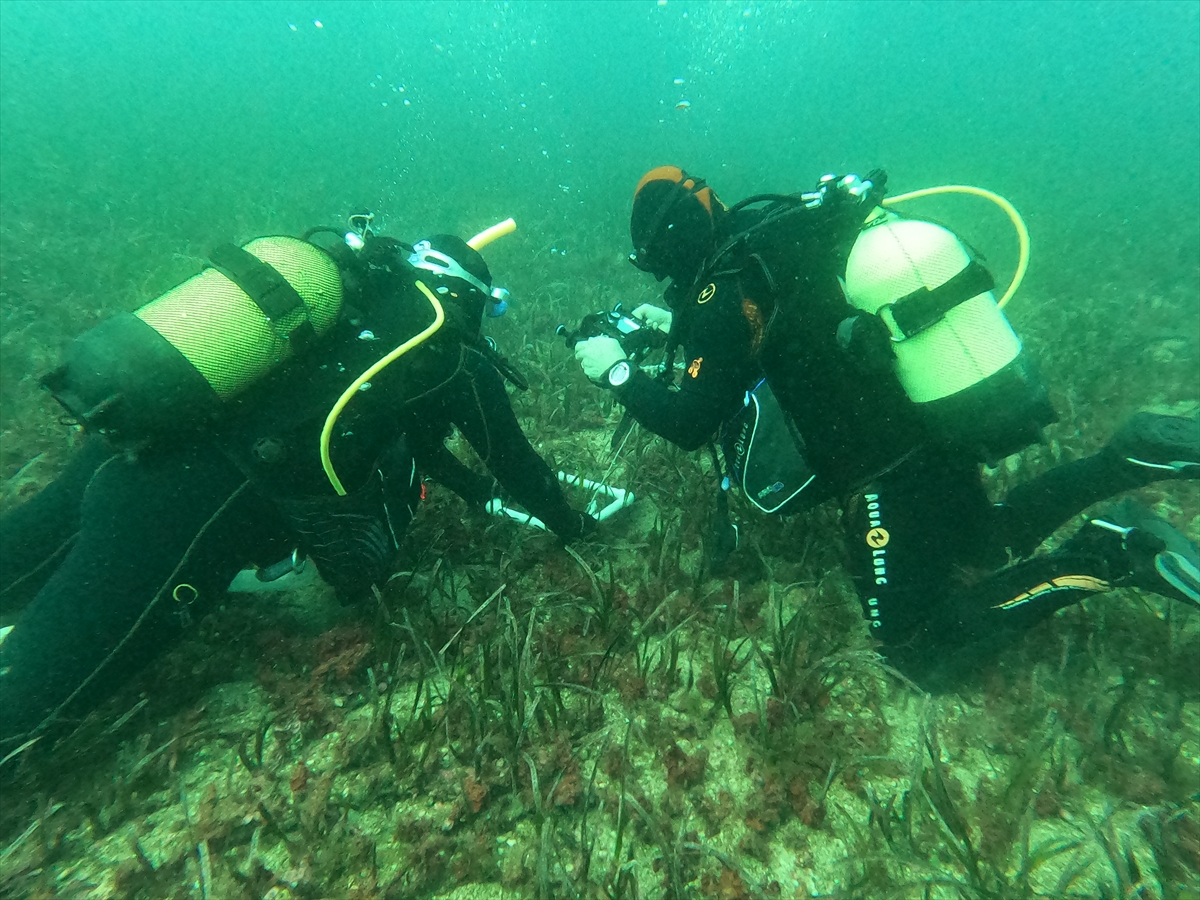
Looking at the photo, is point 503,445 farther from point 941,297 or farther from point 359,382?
point 941,297

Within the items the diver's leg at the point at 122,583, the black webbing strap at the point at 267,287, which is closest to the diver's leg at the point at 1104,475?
the black webbing strap at the point at 267,287

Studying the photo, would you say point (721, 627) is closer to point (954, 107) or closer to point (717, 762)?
point (717, 762)

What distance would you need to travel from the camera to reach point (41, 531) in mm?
2869

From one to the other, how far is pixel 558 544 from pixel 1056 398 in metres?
5.63

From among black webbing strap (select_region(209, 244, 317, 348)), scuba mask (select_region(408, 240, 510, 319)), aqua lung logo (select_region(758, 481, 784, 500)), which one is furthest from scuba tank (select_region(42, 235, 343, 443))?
aqua lung logo (select_region(758, 481, 784, 500))

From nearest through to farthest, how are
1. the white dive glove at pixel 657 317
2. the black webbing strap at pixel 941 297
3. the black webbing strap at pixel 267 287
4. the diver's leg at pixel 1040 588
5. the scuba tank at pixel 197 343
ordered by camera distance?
the scuba tank at pixel 197 343 < the black webbing strap at pixel 267 287 < the black webbing strap at pixel 941 297 < the diver's leg at pixel 1040 588 < the white dive glove at pixel 657 317

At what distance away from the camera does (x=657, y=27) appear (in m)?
106

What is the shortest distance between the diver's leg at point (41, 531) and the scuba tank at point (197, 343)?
2.81 ft

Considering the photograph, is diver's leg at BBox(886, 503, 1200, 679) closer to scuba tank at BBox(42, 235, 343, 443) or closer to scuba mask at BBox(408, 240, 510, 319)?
scuba mask at BBox(408, 240, 510, 319)

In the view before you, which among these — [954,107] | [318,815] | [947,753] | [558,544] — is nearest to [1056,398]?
[947,753]

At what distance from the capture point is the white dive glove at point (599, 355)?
3.48 meters

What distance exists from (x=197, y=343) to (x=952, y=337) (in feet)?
10.9

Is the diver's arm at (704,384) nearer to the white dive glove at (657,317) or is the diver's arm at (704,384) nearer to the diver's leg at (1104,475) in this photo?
the white dive glove at (657,317)

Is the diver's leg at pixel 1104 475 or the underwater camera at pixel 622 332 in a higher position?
the underwater camera at pixel 622 332
